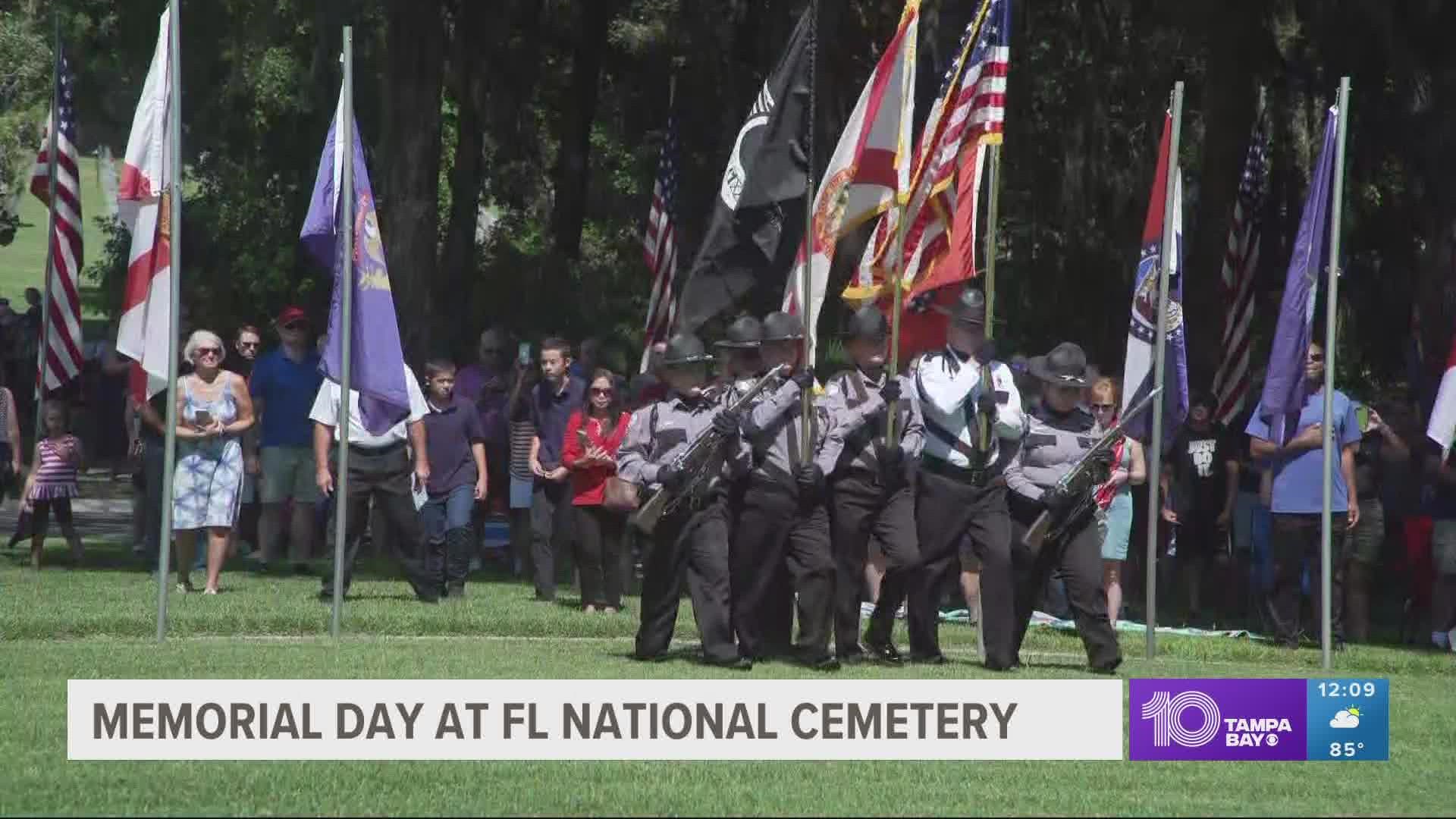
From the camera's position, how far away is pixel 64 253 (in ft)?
68.3

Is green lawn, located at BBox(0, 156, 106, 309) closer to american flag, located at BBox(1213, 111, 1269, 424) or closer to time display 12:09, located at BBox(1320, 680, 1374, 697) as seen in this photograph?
american flag, located at BBox(1213, 111, 1269, 424)

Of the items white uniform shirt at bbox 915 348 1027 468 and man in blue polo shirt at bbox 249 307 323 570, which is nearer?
white uniform shirt at bbox 915 348 1027 468

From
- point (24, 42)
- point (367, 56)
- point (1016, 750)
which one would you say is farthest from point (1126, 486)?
point (24, 42)

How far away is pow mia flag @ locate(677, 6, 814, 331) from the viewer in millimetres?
15445

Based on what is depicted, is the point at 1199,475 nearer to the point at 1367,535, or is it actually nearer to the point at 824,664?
the point at 1367,535

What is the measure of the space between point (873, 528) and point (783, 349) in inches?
46.8

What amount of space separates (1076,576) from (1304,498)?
11.4 ft

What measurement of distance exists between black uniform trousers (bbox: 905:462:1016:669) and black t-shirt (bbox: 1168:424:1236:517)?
→ 20.0ft

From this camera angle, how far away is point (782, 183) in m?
15.6

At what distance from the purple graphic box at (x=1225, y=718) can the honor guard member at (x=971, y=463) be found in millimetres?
3960

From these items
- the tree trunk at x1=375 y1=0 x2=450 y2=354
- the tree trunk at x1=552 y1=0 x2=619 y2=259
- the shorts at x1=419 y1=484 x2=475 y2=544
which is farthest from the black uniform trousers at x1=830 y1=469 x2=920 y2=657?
the tree trunk at x1=552 y1=0 x2=619 y2=259

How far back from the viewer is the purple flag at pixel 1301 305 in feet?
53.6

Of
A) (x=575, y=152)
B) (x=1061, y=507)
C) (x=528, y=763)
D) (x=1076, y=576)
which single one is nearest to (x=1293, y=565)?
(x=1076, y=576)

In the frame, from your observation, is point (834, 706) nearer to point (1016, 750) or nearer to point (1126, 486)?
point (1016, 750)
